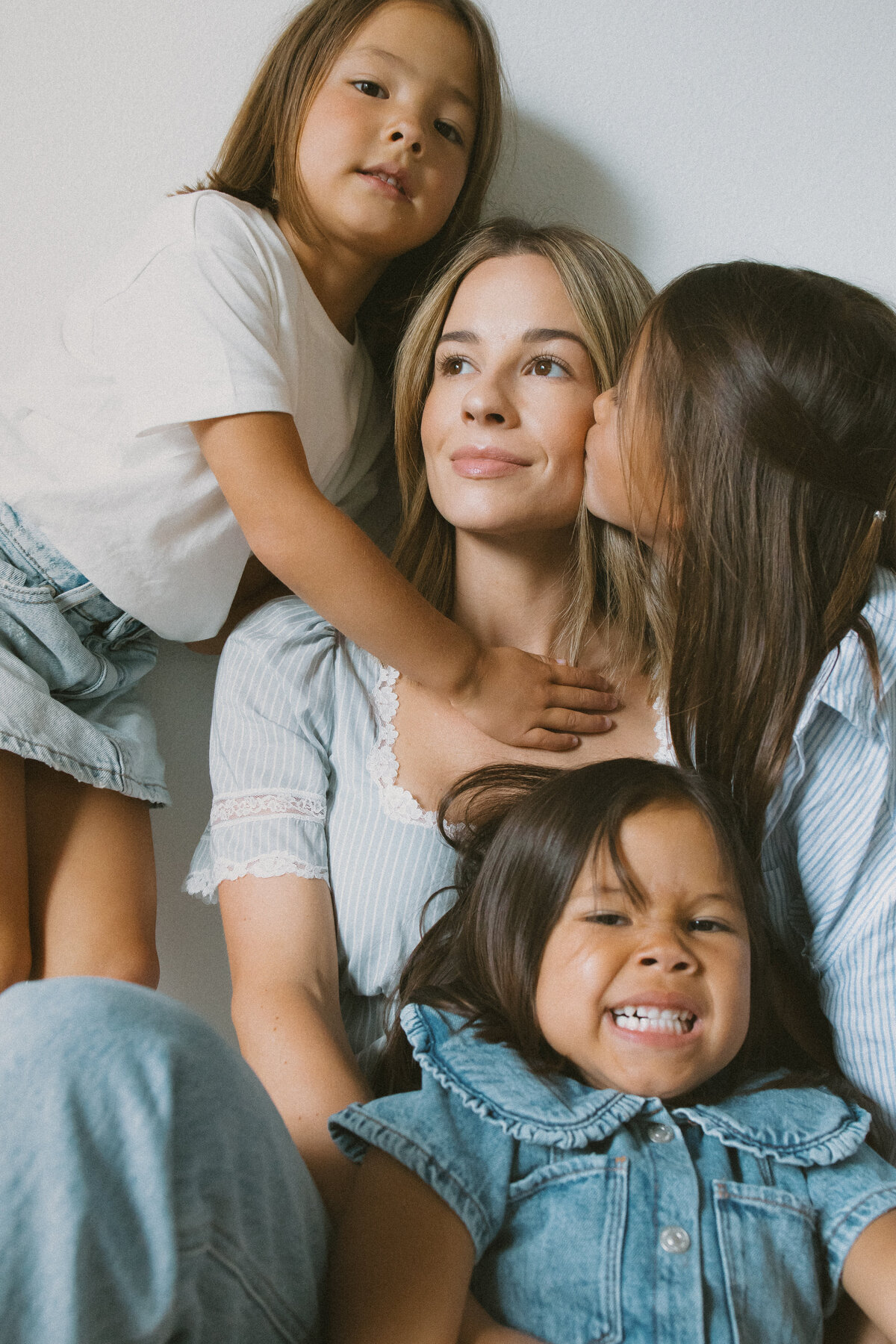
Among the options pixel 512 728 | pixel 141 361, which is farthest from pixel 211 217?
pixel 512 728

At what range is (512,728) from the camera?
4.30 ft

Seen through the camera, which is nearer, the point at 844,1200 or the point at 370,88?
the point at 844,1200

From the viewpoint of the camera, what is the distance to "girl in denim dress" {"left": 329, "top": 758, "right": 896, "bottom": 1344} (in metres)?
0.85

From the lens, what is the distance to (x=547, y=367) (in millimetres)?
1356

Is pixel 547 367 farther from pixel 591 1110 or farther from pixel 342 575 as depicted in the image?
pixel 591 1110

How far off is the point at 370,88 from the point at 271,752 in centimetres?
83

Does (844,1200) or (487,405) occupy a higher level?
(487,405)

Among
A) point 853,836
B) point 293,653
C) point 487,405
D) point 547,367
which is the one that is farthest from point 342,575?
point 853,836

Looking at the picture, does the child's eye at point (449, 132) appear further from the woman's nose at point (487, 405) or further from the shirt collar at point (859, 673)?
the shirt collar at point (859, 673)

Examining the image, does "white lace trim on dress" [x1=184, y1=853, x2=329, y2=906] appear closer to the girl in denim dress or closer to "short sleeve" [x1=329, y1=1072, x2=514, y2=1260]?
the girl in denim dress

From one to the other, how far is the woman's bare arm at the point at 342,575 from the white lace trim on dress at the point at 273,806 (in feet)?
0.61

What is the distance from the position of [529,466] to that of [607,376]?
155mm

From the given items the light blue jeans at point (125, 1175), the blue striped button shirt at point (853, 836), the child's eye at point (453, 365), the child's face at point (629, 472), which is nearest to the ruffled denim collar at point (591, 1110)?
the blue striped button shirt at point (853, 836)

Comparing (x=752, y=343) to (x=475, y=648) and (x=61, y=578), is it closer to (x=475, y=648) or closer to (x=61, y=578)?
(x=475, y=648)
